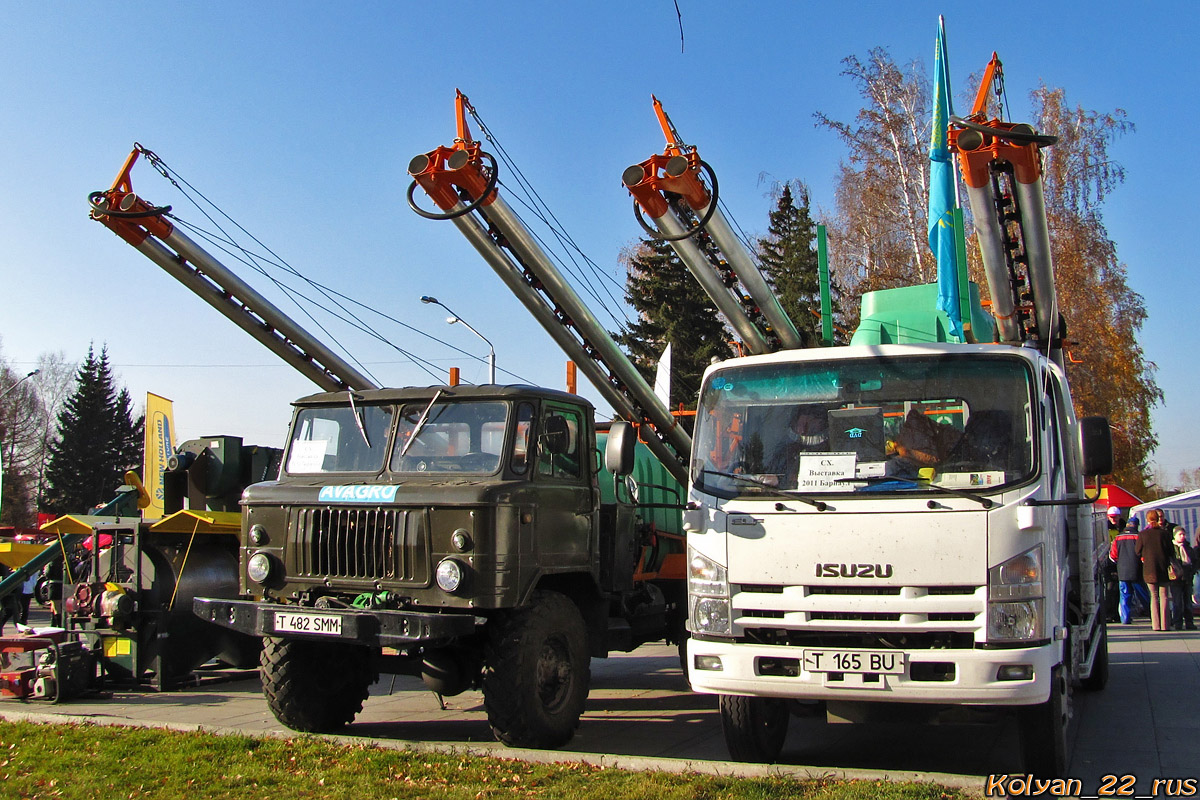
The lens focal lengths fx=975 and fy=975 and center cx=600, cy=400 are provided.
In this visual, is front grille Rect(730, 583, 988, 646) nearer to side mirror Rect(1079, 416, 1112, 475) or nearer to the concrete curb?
the concrete curb

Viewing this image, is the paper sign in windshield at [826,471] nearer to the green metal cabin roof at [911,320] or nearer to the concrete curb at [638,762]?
the concrete curb at [638,762]

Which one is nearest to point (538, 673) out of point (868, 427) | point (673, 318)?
point (868, 427)

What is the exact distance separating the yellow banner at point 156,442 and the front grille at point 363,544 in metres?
7.04

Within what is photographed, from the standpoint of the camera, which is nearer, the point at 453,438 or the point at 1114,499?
the point at 453,438

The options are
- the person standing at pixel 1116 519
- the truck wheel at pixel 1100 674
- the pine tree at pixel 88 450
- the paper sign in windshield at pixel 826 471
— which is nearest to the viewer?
the paper sign in windshield at pixel 826 471

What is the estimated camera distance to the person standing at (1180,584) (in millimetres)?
14945

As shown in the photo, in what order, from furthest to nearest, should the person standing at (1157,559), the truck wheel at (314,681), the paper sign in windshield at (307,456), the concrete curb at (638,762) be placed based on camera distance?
the person standing at (1157,559) < the paper sign in windshield at (307,456) < the truck wheel at (314,681) < the concrete curb at (638,762)

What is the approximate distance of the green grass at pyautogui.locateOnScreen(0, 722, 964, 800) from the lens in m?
5.21

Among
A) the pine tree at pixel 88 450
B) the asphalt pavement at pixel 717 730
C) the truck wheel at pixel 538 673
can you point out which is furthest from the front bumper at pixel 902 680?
the pine tree at pixel 88 450

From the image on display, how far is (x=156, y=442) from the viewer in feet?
47.1

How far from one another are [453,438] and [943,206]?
6.60m

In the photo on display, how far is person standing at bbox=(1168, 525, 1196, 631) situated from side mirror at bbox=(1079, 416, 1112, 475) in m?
10.7

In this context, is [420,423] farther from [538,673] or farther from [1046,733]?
[1046,733]

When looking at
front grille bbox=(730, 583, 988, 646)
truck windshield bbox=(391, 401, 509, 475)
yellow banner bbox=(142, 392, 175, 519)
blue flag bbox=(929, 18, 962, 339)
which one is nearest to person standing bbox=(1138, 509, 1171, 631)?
blue flag bbox=(929, 18, 962, 339)
